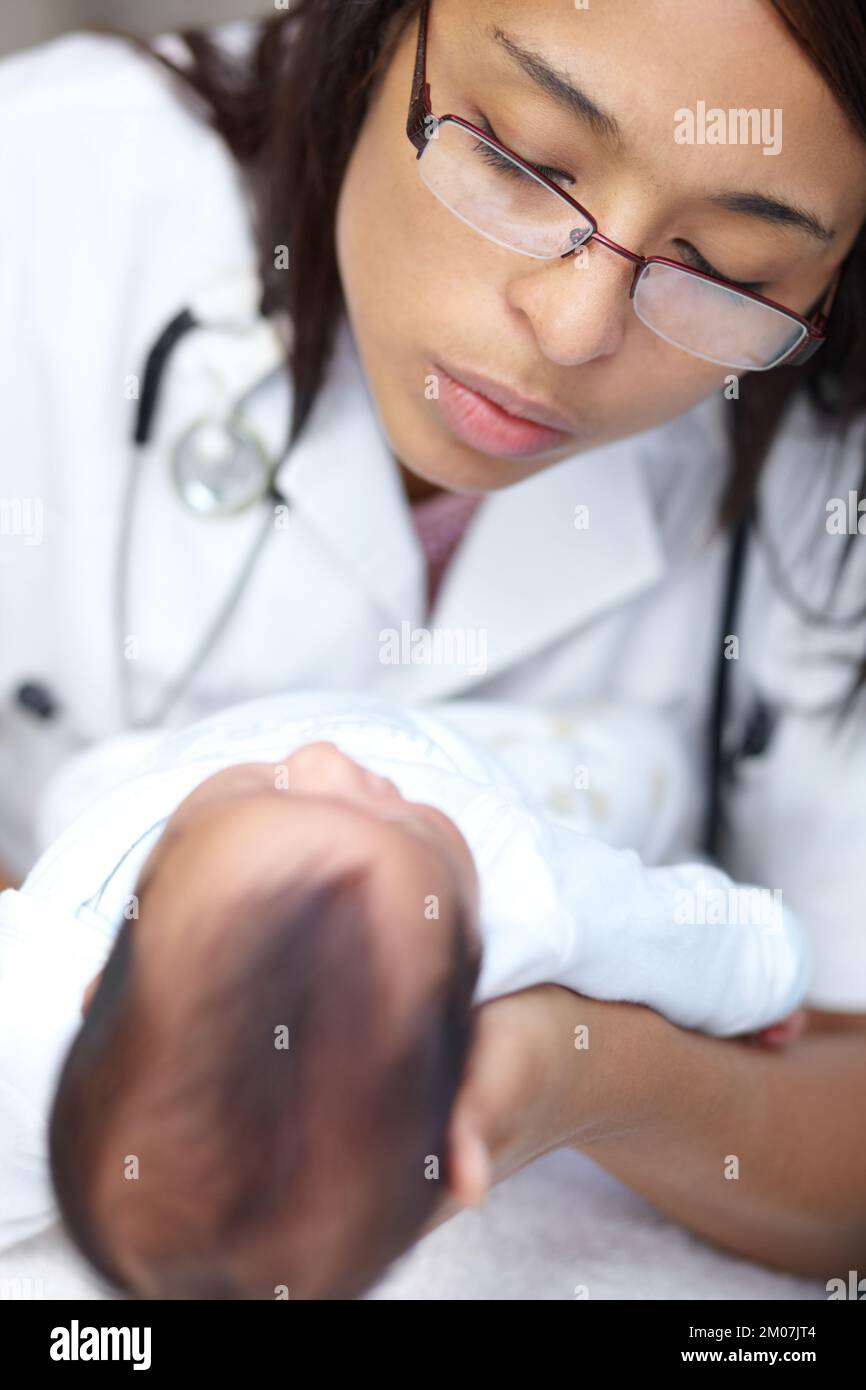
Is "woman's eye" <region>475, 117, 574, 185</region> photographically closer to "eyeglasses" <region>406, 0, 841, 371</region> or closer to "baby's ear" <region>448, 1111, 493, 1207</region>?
"eyeglasses" <region>406, 0, 841, 371</region>

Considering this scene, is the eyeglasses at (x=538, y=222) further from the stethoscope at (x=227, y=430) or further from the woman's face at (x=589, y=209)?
the stethoscope at (x=227, y=430)

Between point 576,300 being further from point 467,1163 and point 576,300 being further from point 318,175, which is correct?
point 467,1163

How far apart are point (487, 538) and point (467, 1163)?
0.51 metres

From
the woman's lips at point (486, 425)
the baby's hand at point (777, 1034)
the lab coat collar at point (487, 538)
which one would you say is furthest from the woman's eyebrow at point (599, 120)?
the baby's hand at point (777, 1034)

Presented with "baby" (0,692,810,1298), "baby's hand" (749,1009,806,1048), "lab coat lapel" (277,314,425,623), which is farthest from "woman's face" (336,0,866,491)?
"baby's hand" (749,1009,806,1048)

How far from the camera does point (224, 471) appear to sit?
861mm

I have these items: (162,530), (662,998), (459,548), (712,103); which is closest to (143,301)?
(162,530)

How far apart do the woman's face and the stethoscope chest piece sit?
0.14 meters

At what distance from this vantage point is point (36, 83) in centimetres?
88

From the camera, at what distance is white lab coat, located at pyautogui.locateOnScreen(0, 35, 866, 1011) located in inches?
33.9

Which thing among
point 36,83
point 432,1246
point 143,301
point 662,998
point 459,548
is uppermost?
point 36,83

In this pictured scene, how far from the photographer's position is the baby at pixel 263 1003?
0.47 m
